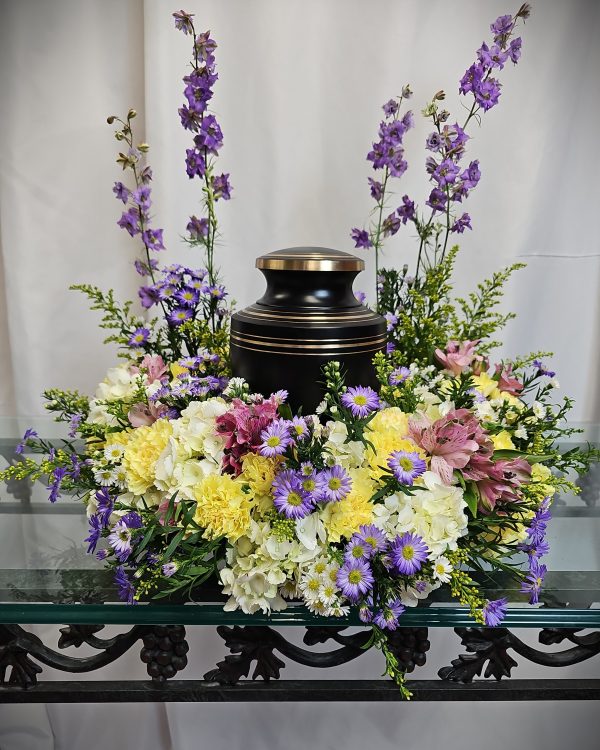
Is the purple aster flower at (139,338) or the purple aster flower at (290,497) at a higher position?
the purple aster flower at (139,338)

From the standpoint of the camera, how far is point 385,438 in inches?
29.3

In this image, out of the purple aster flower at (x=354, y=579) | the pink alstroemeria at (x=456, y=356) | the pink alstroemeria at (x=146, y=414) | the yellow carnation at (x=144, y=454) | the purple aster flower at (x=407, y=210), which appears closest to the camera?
the purple aster flower at (x=354, y=579)

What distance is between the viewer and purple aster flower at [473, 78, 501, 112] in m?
1.01

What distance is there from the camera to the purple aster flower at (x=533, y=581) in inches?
27.8

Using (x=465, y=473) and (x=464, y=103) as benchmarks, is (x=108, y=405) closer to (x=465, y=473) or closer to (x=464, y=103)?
(x=465, y=473)

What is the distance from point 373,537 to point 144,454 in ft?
0.94

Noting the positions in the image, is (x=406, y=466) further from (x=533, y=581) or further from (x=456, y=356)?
(x=456, y=356)

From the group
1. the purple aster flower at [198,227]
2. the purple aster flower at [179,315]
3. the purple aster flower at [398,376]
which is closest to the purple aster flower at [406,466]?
the purple aster flower at [398,376]

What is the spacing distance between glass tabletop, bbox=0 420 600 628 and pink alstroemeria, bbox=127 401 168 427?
17 cm

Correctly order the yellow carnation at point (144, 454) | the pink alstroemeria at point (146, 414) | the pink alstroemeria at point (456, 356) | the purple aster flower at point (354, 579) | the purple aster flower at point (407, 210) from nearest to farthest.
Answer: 1. the purple aster flower at point (354, 579)
2. the yellow carnation at point (144, 454)
3. the pink alstroemeria at point (146, 414)
4. the pink alstroemeria at point (456, 356)
5. the purple aster flower at point (407, 210)

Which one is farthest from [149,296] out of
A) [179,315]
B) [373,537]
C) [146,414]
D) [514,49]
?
[514,49]

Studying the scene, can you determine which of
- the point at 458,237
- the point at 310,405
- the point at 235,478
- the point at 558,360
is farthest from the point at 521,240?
the point at 235,478

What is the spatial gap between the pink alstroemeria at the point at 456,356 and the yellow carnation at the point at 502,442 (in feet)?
0.59

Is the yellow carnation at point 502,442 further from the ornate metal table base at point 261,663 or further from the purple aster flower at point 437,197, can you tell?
the purple aster flower at point 437,197
